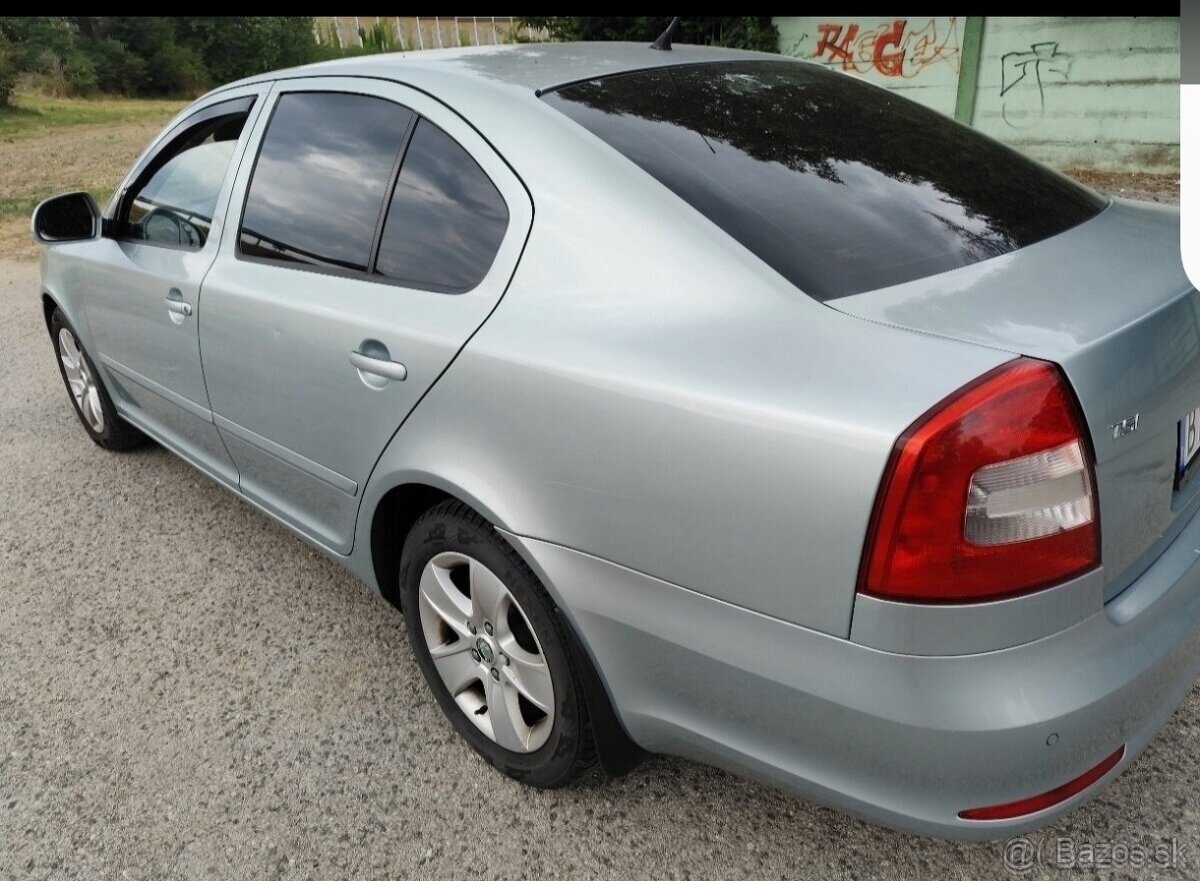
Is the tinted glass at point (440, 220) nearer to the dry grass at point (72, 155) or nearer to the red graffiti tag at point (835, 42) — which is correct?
the dry grass at point (72, 155)

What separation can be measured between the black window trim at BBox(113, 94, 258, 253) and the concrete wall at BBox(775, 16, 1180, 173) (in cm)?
963

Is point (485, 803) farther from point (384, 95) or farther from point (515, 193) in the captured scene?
point (384, 95)

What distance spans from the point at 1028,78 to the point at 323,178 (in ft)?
32.9

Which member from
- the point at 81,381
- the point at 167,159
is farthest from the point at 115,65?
the point at 167,159

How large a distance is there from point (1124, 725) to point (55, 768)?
2.36 m

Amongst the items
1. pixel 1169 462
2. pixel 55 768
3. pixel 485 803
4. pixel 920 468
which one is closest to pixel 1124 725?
pixel 1169 462

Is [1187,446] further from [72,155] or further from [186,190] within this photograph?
[72,155]

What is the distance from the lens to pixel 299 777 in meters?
2.22

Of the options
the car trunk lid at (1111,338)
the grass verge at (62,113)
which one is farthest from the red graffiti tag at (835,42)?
the grass verge at (62,113)

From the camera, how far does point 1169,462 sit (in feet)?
5.18

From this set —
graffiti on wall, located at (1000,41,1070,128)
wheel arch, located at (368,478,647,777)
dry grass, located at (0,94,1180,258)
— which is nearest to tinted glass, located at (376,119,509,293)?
wheel arch, located at (368,478,647,777)

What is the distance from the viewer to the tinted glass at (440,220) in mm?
1987

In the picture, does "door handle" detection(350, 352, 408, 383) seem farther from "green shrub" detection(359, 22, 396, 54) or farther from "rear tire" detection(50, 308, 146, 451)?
"green shrub" detection(359, 22, 396, 54)

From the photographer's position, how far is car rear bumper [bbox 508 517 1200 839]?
4.58ft
